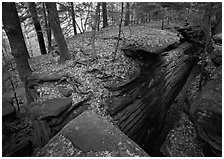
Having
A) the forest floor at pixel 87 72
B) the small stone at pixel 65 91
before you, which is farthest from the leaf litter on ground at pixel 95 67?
the small stone at pixel 65 91

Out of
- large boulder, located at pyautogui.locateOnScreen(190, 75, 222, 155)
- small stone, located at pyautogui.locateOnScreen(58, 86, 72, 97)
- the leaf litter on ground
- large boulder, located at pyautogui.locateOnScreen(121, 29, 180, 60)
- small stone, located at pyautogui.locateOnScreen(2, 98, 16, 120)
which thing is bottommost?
small stone, located at pyautogui.locateOnScreen(2, 98, 16, 120)

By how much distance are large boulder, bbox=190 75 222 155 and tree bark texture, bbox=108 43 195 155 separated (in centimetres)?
224

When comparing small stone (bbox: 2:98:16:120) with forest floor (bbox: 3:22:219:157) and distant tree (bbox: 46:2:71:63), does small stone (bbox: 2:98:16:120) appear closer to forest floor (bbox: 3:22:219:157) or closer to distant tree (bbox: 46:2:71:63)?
forest floor (bbox: 3:22:219:157)

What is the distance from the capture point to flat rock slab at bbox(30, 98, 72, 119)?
5.95 metres

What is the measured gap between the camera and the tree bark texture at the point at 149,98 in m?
6.96

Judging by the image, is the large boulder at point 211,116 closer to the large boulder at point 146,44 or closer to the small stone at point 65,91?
the large boulder at point 146,44

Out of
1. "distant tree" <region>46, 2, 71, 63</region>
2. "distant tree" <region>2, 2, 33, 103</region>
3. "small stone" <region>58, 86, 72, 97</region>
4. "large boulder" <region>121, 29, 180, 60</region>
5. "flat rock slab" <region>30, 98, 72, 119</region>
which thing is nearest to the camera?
"flat rock slab" <region>30, 98, 72, 119</region>

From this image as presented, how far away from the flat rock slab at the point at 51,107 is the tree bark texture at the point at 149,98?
1.70m

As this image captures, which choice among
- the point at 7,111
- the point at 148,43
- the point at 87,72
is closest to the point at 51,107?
the point at 87,72

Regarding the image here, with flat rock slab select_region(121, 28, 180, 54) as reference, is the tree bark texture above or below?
below

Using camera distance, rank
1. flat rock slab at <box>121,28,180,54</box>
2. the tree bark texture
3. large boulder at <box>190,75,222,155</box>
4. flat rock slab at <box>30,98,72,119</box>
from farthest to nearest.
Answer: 1. flat rock slab at <box>121,28,180,54</box>
2. the tree bark texture
3. flat rock slab at <box>30,98,72,119</box>
4. large boulder at <box>190,75,222,155</box>

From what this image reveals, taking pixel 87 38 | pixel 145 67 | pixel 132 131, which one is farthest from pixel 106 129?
pixel 87 38

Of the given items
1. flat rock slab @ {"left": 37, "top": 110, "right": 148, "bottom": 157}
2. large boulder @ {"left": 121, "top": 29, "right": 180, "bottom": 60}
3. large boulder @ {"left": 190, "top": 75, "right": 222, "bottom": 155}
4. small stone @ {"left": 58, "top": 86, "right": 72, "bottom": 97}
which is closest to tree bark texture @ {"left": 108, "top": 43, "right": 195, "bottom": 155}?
large boulder @ {"left": 121, "top": 29, "right": 180, "bottom": 60}

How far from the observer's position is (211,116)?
567cm
